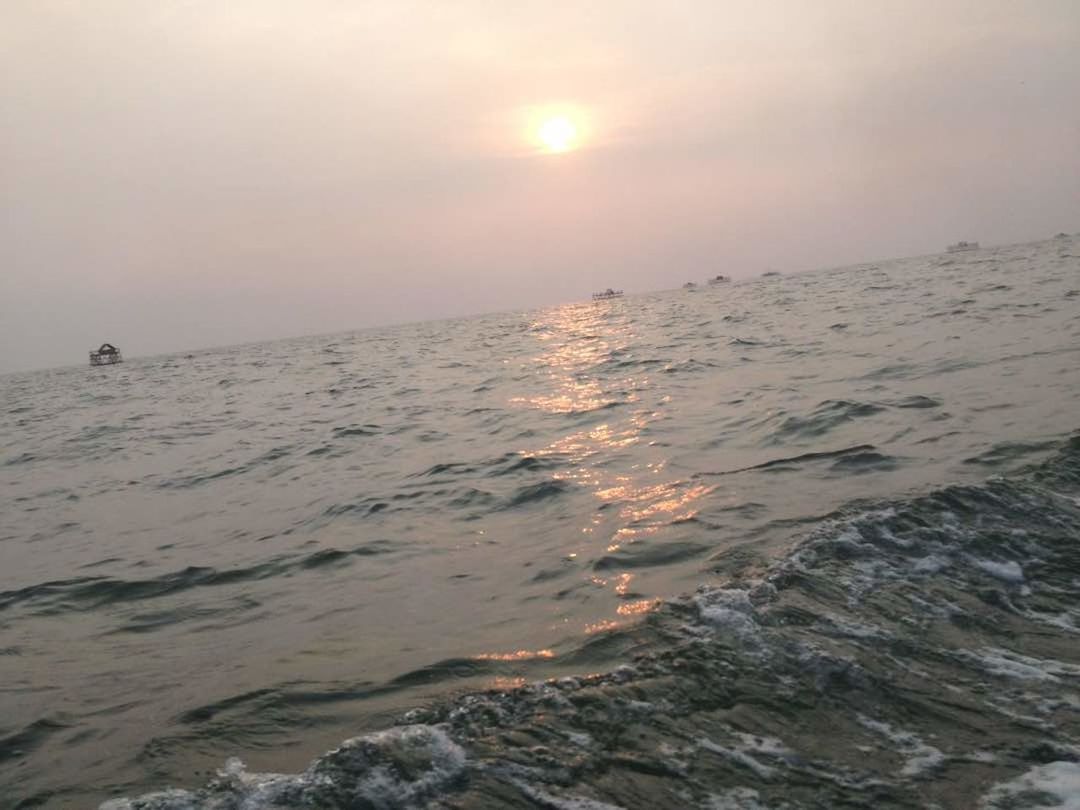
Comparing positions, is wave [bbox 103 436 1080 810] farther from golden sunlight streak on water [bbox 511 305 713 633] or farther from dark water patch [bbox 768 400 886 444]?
dark water patch [bbox 768 400 886 444]

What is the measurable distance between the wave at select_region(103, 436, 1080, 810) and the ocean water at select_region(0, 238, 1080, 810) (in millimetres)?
18

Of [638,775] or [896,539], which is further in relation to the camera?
[896,539]

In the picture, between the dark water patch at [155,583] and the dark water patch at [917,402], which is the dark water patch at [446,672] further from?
the dark water patch at [917,402]

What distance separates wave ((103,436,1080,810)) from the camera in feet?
9.97

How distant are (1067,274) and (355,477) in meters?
28.0

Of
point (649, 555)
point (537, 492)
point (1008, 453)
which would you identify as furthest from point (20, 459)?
point (1008, 453)

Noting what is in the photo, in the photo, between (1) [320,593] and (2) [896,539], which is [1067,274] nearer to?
(2) [896,539]

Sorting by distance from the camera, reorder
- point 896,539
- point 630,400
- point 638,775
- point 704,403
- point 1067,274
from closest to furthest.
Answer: point 638,775 → point 896,539 → point 704,403 → point 630,400 → point 1067,274

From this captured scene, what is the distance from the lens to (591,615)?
16.5 ft

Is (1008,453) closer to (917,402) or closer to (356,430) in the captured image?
(917,402)

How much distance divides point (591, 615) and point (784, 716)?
1.69 m

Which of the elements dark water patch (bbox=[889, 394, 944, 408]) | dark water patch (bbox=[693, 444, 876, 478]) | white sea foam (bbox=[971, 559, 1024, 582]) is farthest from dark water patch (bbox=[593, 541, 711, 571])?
dark water patch (bbox=[889, 394, 944, 408])

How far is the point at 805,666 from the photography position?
12.9 ft

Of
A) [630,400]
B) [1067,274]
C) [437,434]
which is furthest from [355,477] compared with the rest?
[1067,274]
